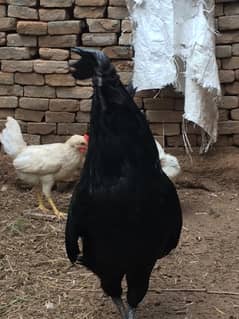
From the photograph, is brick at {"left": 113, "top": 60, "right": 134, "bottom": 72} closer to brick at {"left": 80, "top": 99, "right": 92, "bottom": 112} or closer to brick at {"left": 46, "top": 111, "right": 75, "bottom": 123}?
brick at {"left": 80, "top": 99, "right": 92, "bottom": 112}

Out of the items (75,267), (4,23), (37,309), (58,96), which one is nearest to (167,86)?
(58,96)

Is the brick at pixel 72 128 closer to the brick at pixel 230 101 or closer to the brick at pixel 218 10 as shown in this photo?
the brick at pixel 230 101

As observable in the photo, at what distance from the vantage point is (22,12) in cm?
588

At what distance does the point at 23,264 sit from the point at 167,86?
1.99 m

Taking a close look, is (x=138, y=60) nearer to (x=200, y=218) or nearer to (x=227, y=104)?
(x=227, y=104)

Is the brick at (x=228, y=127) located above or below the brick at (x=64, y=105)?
below

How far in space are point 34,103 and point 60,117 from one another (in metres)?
0.24

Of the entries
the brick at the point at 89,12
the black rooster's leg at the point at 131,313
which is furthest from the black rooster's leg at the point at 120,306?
the brick at the point at 89,12

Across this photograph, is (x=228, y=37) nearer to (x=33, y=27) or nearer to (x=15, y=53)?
(x=33, y=27)

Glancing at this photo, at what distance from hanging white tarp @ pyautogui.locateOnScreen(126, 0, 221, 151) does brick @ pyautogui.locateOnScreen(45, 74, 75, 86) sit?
0.67 m

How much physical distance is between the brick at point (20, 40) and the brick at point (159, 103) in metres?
1.03

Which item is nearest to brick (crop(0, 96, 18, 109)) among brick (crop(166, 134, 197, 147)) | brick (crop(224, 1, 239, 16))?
brick (crop(166, 134, 197, 147))

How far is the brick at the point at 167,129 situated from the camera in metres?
5.96

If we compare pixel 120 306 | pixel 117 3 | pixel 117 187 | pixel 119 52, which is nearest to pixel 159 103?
pixel 119 52
